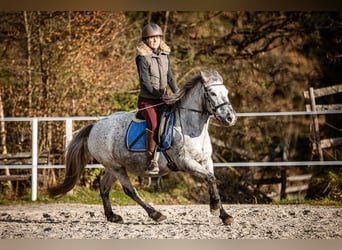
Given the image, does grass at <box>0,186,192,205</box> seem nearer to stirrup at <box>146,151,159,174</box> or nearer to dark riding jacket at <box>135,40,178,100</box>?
stirrup at <box>146,151,159,174</box>

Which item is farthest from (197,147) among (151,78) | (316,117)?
(316,117)

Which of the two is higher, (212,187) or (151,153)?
(151,153)

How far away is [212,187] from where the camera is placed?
14.0 feet

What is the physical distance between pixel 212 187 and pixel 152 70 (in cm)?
98

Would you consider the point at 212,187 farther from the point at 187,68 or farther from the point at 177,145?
the point at 187,68

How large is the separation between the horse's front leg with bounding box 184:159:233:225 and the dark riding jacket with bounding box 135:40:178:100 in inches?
22.2

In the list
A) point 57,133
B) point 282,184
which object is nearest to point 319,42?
point 282,184

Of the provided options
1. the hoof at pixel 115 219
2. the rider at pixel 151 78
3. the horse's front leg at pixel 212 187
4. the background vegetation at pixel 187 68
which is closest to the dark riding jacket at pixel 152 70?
the rider at pixel 151 78

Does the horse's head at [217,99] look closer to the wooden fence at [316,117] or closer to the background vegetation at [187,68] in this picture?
the background vegetation at [187,68]

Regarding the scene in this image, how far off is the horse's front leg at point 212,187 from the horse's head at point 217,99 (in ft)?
1.22

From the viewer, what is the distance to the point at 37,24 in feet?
22.6

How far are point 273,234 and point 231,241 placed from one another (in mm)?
341

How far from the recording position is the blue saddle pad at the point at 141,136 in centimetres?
448

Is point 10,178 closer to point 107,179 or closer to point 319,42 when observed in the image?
point 107,179
